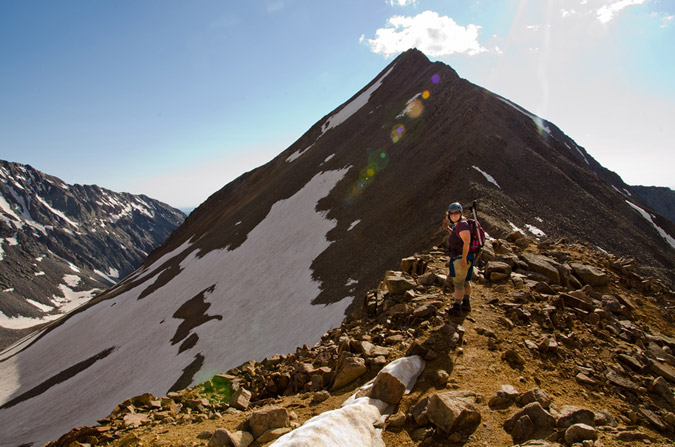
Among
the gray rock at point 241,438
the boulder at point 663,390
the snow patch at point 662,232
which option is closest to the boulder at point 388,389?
the gray rock at point 241,438

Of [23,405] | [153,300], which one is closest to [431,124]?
[153,300]

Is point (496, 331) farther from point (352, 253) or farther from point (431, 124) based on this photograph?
point (431, 124)

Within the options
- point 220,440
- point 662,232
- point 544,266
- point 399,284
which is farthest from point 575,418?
point 662,232

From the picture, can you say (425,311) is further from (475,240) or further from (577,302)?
(577,302)

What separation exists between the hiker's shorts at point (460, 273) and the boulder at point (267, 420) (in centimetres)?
531

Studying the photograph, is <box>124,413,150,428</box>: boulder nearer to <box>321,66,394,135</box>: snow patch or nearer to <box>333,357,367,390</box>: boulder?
<box>333,357,367,390</box>: boulder

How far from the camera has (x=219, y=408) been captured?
25.7 feet

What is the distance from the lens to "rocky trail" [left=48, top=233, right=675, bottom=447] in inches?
203

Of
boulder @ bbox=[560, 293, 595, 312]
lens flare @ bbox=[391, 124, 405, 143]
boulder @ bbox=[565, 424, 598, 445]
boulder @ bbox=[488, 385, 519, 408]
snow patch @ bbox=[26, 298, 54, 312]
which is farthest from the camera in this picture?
snow patch @ bbox=[26, 298, 54, 312]

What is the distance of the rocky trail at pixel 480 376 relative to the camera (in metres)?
5.15

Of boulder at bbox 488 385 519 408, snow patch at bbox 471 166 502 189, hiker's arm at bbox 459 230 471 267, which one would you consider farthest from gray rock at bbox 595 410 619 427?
snow patch at bbox 471 166 502 189

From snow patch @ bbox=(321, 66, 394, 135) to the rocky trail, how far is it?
67182 millimetres

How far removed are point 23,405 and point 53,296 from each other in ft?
607

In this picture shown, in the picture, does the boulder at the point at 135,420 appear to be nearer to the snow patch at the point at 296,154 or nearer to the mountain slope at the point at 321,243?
the mountain slope at the point at 321,243
